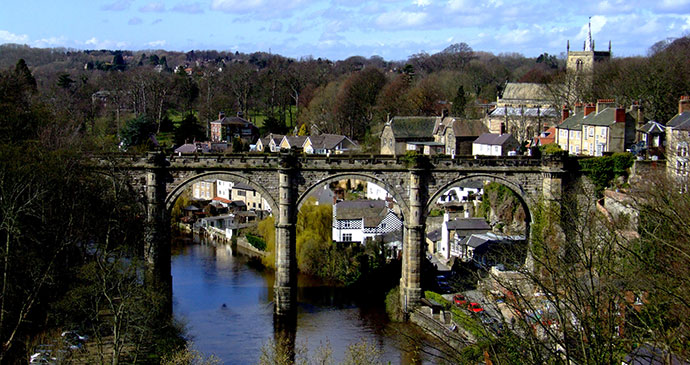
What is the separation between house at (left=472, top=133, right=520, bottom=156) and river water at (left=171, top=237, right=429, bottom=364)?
65.8 feet

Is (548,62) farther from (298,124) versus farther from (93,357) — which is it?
(93,357)

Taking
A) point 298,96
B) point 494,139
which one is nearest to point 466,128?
point 494,139

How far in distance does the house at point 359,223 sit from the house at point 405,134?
1338 cm

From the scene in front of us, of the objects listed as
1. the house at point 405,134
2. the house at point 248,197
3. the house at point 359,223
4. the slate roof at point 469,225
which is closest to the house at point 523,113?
the house at point 405,134

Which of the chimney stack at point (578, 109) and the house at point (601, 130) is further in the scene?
the chimney stack at point (578, 109)

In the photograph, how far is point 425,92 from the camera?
83.9 meters

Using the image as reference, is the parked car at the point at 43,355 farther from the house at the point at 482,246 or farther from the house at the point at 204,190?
the house at the point at 204,190

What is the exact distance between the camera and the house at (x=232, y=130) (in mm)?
84938

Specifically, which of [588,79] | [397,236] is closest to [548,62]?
[588,79]

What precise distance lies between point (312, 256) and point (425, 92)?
4329 centimetres

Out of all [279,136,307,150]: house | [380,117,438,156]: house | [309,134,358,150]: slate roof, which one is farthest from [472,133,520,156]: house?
[279,136,307,150]: house

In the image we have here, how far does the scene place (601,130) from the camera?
4519 cm

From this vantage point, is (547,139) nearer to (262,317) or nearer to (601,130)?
(601,130)

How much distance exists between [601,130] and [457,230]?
9848 millimetres
